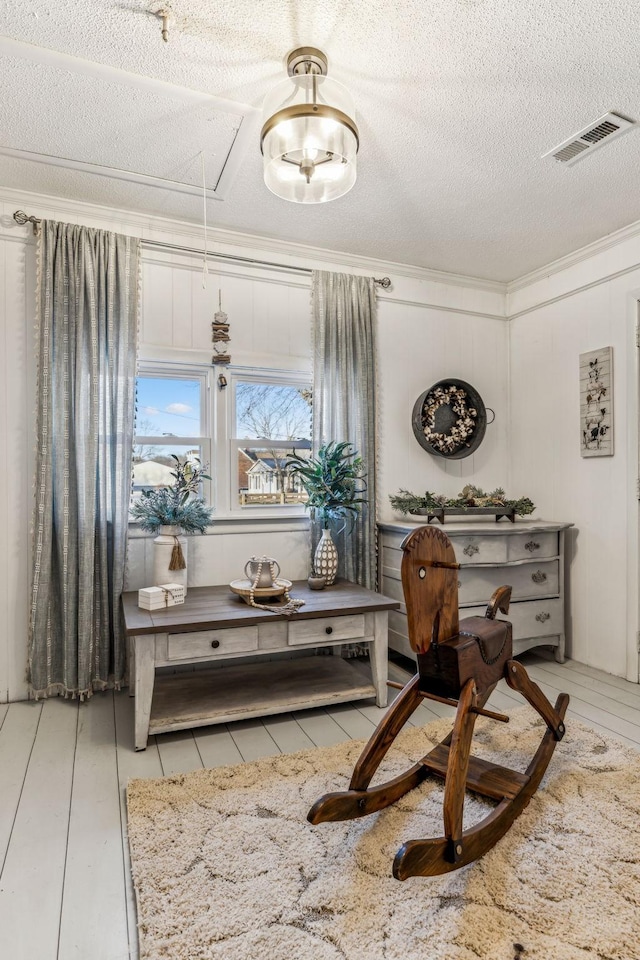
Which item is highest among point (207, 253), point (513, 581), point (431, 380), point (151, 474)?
point (207, 253)

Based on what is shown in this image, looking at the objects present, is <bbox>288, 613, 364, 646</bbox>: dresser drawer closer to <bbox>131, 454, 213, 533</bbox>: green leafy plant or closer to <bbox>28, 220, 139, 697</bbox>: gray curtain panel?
<bbox>131, 454, 213, 533</bbox>: green leafy plant

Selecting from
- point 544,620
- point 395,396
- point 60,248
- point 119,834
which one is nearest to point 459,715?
point 119,834

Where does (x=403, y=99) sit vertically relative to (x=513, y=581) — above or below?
above

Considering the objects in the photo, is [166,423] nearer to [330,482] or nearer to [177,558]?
[177,558]

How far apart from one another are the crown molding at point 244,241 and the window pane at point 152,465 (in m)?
1.24

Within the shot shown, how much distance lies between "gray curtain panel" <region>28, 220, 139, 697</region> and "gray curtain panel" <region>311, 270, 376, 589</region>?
3.93 ft

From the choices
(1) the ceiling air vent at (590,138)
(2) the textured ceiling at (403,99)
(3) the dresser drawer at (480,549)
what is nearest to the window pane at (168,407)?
(2) the textured ceiling at (403,99)

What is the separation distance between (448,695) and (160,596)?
1549 millimetres

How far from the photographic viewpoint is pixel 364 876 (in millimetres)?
1627

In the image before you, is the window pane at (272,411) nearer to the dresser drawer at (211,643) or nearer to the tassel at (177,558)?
the tassel at (177,558)

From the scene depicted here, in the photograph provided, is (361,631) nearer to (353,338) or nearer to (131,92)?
(353,338)

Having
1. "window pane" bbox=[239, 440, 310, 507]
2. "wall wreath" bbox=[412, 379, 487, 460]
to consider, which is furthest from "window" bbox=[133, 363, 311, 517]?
"wall wreath" bbox=[412, 379, 487, 460]

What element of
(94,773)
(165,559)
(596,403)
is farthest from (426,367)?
(94,773)

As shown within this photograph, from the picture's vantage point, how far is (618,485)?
3.47 m
